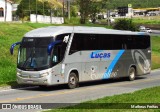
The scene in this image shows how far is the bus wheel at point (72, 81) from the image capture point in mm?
22000

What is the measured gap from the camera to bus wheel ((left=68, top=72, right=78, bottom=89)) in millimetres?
22000

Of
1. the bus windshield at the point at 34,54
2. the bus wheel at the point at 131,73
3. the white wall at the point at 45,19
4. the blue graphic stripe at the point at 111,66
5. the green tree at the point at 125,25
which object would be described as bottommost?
the bus wheel at the point at 131,73

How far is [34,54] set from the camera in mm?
21031

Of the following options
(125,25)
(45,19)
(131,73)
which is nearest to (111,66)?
(131,73)

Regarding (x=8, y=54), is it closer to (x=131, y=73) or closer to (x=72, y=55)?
(x=131, y=73)

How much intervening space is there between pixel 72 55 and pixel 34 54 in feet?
6.93

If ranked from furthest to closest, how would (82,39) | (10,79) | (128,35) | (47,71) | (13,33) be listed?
(13,33), (128,35), (10,79), (82,39), (47,71)

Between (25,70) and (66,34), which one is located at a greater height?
(66,34)

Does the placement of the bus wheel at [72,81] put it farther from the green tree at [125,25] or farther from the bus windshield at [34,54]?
the green tree at [125,25]

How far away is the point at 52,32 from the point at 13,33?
1953cm

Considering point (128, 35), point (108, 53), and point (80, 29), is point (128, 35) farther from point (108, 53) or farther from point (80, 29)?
point (80, 29)

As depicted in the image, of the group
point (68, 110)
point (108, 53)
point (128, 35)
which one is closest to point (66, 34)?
point (108, 53)

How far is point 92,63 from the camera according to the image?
78.7 ft

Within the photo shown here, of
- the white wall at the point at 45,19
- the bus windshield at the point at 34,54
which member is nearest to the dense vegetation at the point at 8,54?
the bus windshield at the point at 34,54
